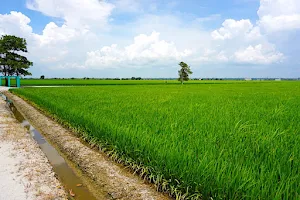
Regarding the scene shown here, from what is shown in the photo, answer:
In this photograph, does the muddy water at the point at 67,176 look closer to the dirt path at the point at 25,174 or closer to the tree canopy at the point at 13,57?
the dirt path at the point at 25,174

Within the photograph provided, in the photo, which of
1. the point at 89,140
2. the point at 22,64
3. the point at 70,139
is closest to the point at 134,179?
the point at 89,140

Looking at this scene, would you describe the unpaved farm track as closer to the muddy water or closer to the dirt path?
the muddy water

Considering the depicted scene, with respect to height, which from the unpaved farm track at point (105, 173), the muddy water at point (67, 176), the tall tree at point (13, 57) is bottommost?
the muddy water at point (67, 176)

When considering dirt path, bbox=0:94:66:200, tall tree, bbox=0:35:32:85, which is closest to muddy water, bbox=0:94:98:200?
dirt path, bbox=0:94:66:200

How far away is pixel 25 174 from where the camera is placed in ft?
10.9

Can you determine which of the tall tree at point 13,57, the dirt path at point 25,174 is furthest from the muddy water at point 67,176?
the tall tree at point 13,57

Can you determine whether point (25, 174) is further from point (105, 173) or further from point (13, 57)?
point (13, 57)

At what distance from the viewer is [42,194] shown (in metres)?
→ 2.76

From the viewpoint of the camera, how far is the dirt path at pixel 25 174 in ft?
9.07

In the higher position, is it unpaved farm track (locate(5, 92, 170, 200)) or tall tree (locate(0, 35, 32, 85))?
tall tree (locate(0, 35, 32, 85))

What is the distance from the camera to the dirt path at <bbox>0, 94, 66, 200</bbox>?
2.76 metres

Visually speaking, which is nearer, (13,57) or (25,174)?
(25,174)

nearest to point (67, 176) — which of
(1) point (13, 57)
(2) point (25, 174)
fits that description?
(2) point (25, 174)

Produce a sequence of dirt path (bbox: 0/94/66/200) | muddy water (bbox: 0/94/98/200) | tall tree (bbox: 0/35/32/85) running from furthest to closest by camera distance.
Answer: tall tree (bbox: 0/35/32/85), muddy water (bbox: 0/94/98/200), dirt path (bbox: 0/94/66/200)
